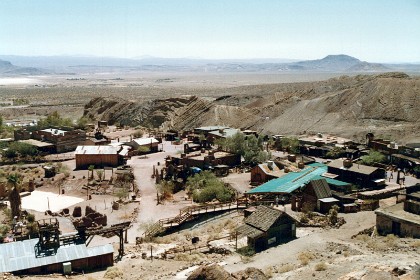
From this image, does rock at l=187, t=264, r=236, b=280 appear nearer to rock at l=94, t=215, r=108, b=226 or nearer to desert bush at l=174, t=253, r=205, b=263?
desert bush at l=174, t=253, r=205, b=263

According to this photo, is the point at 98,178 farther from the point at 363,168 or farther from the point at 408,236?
the point at 408,236

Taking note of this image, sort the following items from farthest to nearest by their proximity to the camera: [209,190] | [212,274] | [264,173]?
[264,173] < [209,190] < [212,274]

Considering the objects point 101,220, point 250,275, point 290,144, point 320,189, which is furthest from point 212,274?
point 290,144

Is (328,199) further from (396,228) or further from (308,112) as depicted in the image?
(308,112)

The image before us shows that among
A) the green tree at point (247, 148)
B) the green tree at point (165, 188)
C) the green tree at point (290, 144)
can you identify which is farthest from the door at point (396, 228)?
the green tree at point (290, 144)

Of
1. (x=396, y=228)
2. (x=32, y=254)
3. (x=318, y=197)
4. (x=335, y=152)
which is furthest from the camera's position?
(x=335, y=152)

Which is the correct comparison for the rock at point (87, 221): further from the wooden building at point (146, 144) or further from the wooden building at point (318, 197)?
the wooden building at point (146, 144)
